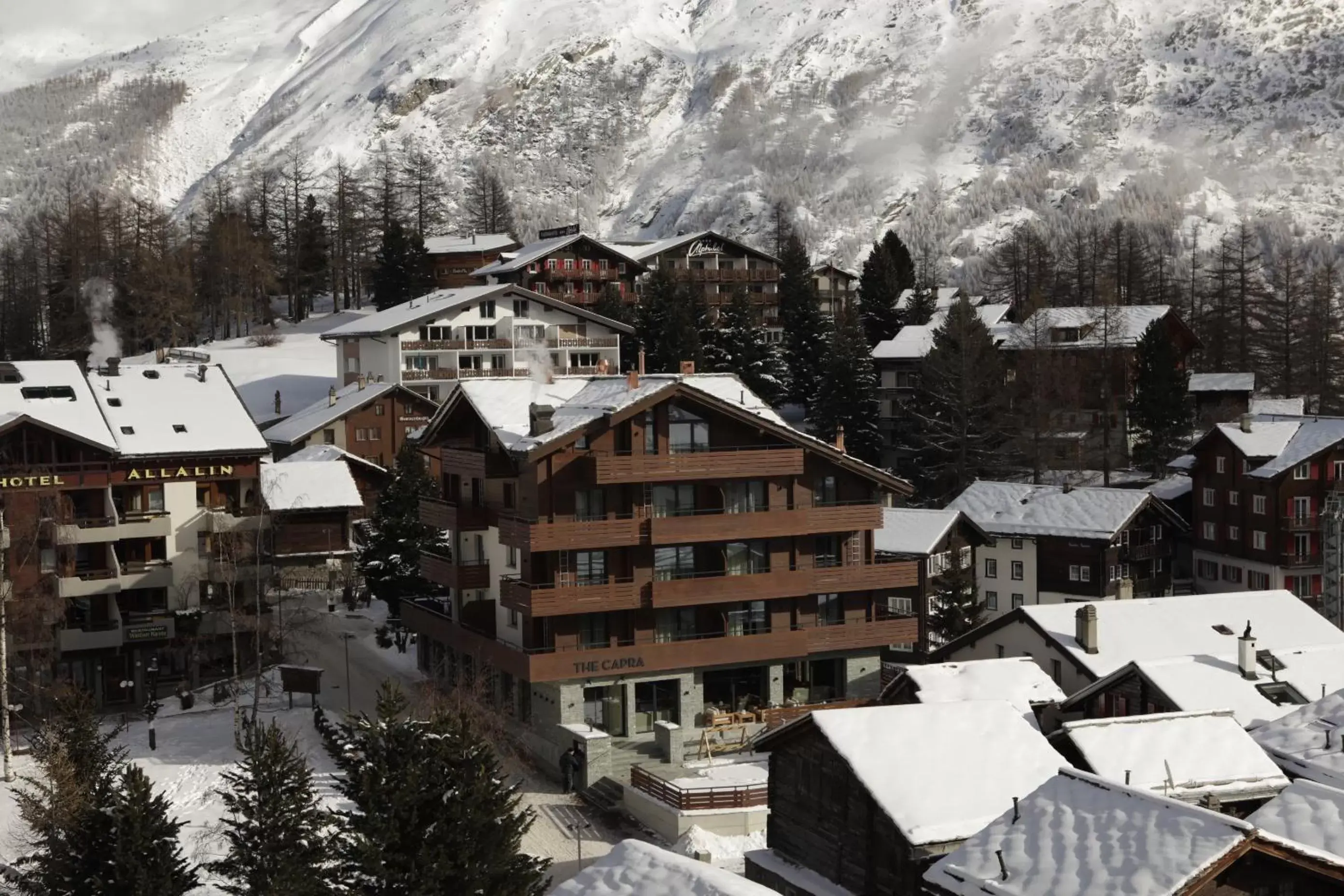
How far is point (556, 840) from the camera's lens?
136 ft

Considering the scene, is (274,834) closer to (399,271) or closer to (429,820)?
(429,820)

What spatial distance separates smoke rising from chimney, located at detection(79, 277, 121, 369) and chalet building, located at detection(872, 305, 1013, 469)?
5120 cm

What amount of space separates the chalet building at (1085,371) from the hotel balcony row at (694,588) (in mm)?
36792

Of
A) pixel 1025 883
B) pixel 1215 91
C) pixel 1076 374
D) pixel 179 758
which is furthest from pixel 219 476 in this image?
pixel 1215 91

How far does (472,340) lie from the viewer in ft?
318

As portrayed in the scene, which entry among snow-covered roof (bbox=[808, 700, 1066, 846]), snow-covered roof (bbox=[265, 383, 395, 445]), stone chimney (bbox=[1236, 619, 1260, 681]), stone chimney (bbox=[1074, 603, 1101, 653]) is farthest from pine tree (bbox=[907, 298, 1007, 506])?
snow-covered roof (bbox=[808, 700, 1066, 846])

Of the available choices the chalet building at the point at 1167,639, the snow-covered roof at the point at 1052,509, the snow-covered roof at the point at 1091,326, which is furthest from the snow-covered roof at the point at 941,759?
the snow-covered roof at the point at 1091,326

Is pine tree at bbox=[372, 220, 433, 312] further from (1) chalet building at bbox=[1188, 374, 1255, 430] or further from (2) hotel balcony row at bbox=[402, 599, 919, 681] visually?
(2) hotel balcony row at bbox=[402, 599, 919, 681]

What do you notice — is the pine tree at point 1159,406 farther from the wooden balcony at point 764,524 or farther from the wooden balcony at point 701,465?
the wooden balcony at point 701,465

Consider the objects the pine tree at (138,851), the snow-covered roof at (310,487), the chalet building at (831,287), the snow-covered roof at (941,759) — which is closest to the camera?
the pine tree at (138,851)

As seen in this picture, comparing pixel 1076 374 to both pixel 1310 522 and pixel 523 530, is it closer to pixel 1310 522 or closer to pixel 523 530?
pixel 1310 522

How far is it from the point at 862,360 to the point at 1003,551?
2093 centimetres

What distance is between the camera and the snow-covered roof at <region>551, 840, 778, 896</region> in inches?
891

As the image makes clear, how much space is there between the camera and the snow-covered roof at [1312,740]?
105 ft
